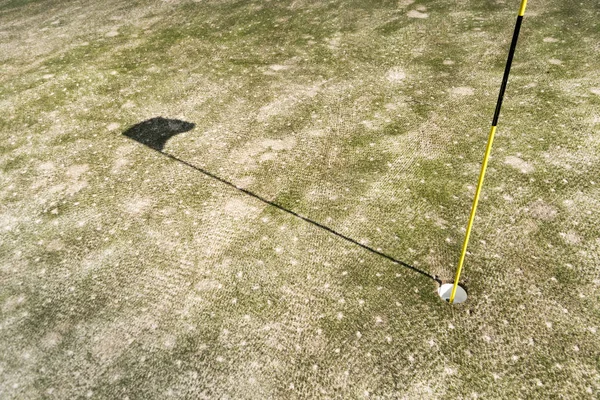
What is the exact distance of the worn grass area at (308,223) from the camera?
12.7ft

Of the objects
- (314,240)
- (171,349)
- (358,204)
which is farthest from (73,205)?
(358,204)

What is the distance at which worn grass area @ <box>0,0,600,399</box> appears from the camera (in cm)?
387

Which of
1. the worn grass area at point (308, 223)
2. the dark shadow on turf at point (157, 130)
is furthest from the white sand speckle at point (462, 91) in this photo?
the dark shadow on turf at point (157, 130)

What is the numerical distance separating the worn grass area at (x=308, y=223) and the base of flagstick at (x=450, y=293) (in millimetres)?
83

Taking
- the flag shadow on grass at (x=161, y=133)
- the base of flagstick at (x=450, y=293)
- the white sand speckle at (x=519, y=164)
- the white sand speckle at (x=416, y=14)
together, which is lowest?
the base of flagstick at (x=450, y=293)

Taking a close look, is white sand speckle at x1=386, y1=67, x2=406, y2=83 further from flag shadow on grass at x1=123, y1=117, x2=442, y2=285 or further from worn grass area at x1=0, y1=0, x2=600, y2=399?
flag shadow on grass at x1=123, y1=117, x2=442, y2=285

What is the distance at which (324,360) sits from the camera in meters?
3.87

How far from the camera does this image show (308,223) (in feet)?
17.4

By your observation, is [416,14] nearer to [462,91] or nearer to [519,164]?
[462,91]

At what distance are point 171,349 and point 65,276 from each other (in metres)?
1.92

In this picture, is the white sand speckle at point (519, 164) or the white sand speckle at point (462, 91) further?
the white sand speckle at point (462, 91)

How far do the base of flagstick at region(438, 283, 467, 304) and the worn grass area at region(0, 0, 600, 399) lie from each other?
83 mm

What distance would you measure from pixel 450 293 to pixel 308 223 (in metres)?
1.98

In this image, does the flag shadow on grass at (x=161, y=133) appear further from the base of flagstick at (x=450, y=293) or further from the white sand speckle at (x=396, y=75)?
the white sand speckle at (x=396, y=75)
